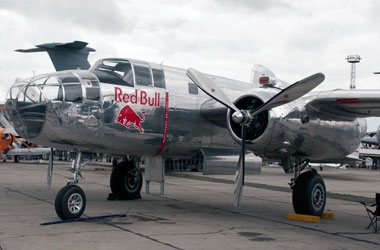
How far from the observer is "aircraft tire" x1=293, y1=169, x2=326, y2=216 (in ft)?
Answer: 35.4

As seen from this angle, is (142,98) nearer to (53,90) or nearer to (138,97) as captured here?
(138,97)

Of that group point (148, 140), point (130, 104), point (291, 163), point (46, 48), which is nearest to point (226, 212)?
point (291, 163)

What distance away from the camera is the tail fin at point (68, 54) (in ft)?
117

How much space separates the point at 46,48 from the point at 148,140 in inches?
1152

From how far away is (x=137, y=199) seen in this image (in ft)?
44.5

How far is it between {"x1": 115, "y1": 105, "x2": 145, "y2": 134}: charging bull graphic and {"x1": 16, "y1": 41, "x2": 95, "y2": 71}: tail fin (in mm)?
26421

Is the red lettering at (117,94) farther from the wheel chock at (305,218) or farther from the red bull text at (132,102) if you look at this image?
the wheel chock at (305,218)

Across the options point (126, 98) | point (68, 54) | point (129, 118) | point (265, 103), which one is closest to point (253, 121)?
point (265, 103)

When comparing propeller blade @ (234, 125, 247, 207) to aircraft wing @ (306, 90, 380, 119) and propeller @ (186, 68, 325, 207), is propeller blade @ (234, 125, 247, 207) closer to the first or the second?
propeller @ (186, 68, 325, 207)

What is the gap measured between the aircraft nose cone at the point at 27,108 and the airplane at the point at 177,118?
0.9 inches

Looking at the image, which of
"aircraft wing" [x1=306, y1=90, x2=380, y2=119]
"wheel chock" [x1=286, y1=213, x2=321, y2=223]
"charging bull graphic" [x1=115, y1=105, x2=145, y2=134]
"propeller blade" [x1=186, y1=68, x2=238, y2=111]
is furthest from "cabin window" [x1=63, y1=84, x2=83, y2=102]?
"wheel chock" [x1=286, y1=213, x2=321, y2=223]

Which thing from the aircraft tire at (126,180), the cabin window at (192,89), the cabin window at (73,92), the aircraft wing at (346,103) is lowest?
the aircraft tire at (126,180)

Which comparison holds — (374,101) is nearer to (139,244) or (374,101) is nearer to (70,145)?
(139,244)

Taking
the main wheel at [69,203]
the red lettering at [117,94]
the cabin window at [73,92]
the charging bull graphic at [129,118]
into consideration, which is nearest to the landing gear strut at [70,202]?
the main wheel at [69,203]
